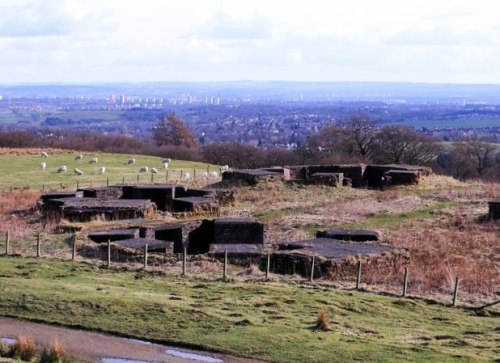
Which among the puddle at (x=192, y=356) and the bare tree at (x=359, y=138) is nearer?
the puddle at (x=192, y=356)

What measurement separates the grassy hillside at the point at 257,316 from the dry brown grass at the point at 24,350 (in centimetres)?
230

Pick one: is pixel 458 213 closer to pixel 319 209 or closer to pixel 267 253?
pixel 319 209

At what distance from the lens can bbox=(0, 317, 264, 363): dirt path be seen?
553 inches

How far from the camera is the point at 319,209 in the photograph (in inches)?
1475

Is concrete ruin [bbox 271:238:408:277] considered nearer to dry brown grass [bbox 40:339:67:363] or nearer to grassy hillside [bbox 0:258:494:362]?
grassy hillside [bbox 0:258:494:362]

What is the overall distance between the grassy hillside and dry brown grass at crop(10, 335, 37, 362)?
2.30 metres

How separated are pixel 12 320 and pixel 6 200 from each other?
2456 centimetres

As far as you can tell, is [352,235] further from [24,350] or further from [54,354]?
[24,350]

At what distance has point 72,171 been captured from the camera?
193 feet

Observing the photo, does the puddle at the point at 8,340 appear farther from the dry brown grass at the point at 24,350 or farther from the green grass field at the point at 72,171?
the green grass field at the point at 72,171

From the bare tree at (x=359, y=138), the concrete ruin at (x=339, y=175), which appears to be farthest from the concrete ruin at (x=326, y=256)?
the bare tree at (x=359, y=138)

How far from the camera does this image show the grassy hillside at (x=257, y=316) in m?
14.7

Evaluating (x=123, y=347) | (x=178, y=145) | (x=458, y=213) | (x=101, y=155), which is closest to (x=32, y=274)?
(x=123, y=347)

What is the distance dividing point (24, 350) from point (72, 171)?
46.5m
